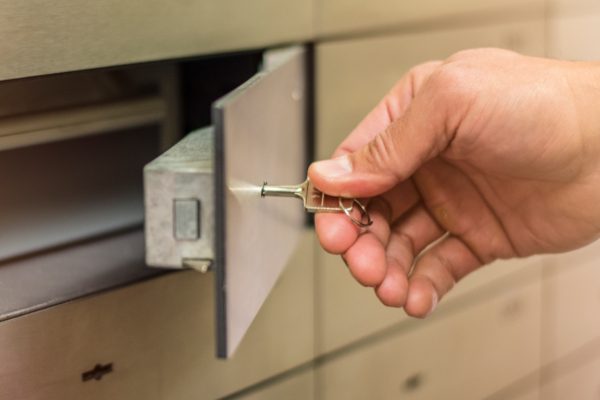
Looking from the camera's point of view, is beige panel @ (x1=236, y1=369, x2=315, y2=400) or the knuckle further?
beige panel @ (x1=236, y1=369, x2=315, y2=400)

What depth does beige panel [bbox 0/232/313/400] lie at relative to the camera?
775 millimetres

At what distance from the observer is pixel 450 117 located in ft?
2.56

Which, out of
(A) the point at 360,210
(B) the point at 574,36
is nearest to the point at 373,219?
(A) the point at 360,210

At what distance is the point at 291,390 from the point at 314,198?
0.41 m

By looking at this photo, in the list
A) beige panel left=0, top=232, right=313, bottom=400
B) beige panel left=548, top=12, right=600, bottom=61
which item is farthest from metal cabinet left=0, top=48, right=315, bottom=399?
beige panel left=548, top=12, right=600, bottom=61

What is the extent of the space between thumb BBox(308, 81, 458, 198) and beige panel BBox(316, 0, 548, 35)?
0.96 feet

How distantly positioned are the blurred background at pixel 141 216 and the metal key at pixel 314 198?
0.20 metres

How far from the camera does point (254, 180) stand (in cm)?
73

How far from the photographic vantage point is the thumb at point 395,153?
77 cm

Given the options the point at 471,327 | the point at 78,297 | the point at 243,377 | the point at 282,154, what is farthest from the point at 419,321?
the point at 78,297

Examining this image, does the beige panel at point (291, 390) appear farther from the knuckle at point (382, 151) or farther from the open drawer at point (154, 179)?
the knuckle at point (382, 151)

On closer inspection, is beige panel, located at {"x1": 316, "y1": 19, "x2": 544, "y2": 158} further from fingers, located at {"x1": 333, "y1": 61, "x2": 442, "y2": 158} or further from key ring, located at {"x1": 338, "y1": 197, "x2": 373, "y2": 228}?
key ring, located at {"x1": 338, "y1": 197, "x2": 373, "y2": 228}

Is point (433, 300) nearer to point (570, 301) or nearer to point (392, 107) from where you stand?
point (392, 107)

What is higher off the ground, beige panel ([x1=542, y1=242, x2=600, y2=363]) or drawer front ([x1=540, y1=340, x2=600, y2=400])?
beige panel ([x1=542, y1=242, x2=600, y2=363])
